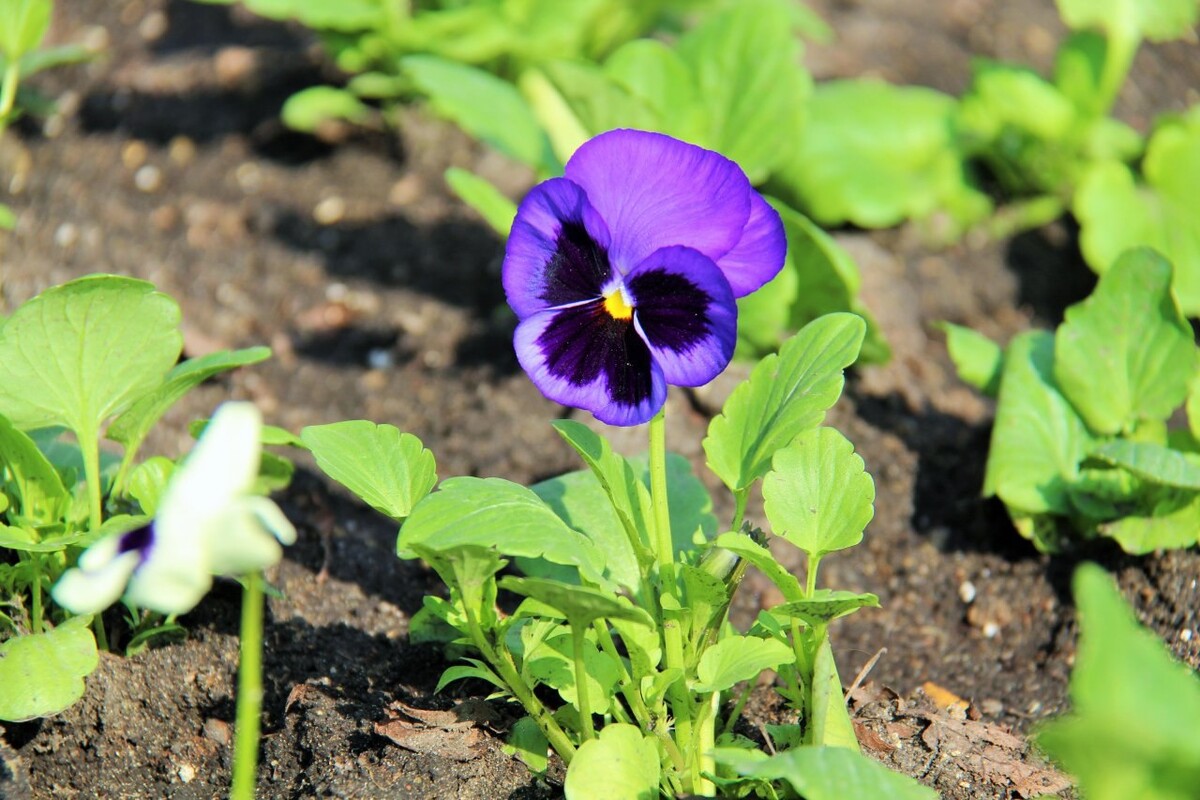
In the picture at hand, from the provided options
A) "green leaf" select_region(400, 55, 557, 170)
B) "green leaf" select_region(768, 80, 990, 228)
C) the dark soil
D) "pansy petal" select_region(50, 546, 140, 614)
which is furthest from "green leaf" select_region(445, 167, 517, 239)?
"pansy petal" select_region(50, 546, 140, 614)

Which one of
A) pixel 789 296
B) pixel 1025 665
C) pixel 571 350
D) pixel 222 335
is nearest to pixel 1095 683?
pixel 571 350

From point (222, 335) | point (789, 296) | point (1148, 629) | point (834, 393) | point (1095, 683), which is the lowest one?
point (222, 335)

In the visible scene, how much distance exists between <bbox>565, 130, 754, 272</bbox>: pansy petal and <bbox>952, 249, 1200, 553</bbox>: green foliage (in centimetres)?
114

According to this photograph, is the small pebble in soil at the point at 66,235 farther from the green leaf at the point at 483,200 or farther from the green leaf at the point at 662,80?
the green leaf at the point at 662,80

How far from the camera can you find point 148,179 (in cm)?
353

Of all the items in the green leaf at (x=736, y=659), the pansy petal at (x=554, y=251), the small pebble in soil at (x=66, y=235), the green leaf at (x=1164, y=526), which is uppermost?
the pansy petal at (x=554, y=251)

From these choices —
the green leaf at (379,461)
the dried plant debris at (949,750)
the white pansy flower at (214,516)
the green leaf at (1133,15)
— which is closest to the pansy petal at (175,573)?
the white pansy flower at (214,516)

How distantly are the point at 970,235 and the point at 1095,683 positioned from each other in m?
2.80

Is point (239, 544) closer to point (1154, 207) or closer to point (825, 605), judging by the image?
point (825, 605)

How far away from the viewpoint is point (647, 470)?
79.0 inches

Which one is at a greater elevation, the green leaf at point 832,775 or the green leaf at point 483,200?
the green leaf at point 832,775

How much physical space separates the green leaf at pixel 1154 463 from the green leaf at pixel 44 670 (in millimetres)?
1678

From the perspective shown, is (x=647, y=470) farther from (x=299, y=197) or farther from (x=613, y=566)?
(x=299, y=197)

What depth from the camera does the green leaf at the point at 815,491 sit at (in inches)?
63.1
